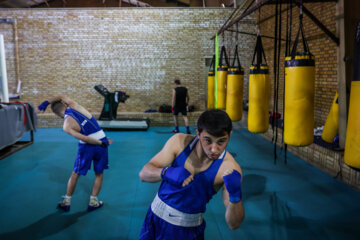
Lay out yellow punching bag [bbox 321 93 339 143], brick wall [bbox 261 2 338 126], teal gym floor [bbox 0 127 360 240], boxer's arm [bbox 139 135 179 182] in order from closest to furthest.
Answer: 1. boxer's arm [bbox 139 135 179 182]
2. teal gym floor [bbox 0 127 360 240]
3. yellow punching bag [bbox 321 93 339 143]
4. brick wall [bbox 261 2 338 126]

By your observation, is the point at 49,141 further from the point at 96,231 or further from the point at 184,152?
the point at 184,152

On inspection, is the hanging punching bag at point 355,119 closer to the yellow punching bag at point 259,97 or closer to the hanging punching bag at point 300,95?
the hanging punching bag at point 300,95

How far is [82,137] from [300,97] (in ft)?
8.53

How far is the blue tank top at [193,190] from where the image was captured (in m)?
1.84

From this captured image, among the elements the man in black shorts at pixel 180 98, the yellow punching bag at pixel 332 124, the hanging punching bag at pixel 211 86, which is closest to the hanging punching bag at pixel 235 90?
the yellow punching bag at pixel 332 124

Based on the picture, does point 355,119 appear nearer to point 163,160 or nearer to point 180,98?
point 163,160

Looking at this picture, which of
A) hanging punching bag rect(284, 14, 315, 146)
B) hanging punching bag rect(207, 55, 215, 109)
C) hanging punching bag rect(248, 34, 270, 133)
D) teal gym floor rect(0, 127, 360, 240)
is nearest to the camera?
hanging punching bag rect(284, 14, 315, 146)

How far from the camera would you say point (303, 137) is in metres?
3.06

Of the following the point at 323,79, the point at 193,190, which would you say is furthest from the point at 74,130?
the point at 323,79

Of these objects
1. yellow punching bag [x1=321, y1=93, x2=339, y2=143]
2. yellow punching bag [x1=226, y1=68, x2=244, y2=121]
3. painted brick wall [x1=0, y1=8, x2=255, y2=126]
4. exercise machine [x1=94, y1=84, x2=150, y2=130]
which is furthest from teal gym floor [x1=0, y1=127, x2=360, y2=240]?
painted brick wall [x1=0, y1=8, x2=255, y2=126]

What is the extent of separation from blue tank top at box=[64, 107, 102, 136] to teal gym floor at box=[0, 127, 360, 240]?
112 centimetres

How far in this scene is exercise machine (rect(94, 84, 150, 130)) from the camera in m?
9.25

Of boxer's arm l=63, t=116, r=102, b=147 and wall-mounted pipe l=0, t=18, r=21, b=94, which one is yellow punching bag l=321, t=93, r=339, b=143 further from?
wall-mounted pipe l=0, t=18, r=21, b=94

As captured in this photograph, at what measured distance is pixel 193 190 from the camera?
187 cm
